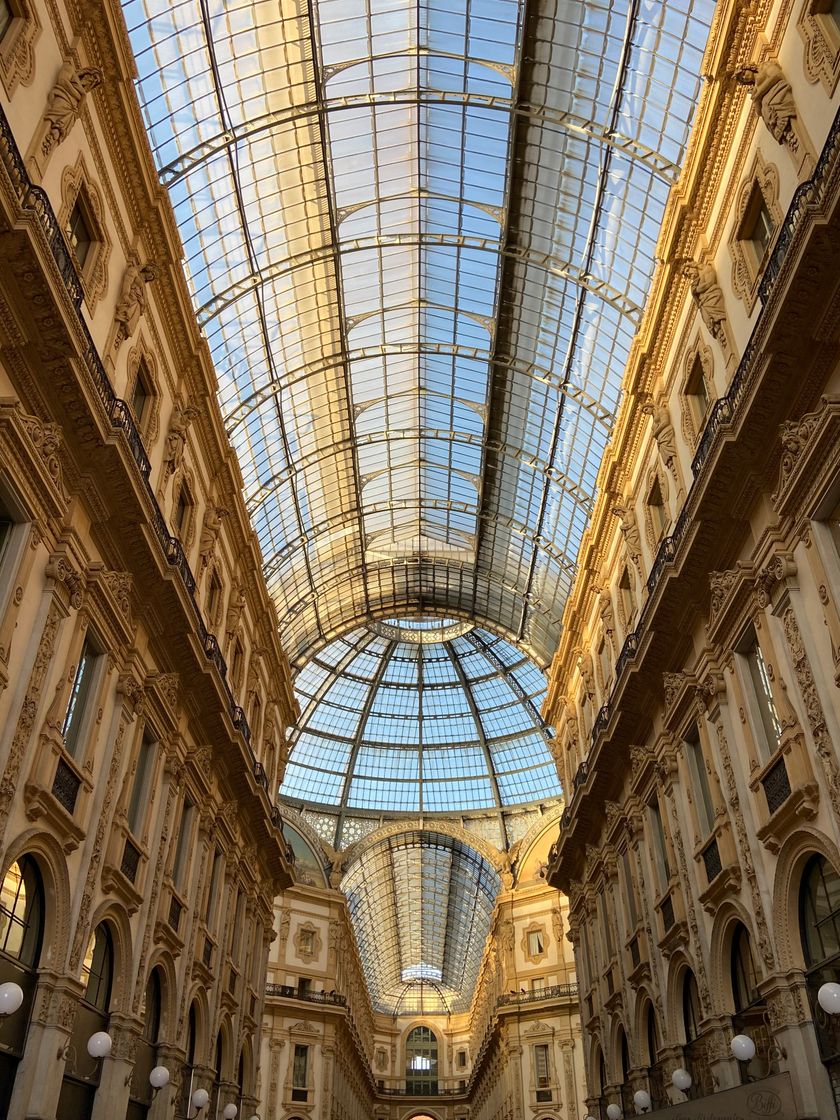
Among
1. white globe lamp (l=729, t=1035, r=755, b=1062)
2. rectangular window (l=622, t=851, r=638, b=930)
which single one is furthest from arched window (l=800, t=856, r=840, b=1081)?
rectangular window (l=622, t=851, r=638, b=930)

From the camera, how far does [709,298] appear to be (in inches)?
811

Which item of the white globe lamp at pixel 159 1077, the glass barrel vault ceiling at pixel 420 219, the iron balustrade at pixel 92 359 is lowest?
the white globe lamp at pixel 159 1077

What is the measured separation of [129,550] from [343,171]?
15.9 m

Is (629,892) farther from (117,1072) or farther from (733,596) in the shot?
(117,1072)

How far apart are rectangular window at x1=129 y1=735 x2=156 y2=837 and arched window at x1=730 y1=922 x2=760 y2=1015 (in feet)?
43.3

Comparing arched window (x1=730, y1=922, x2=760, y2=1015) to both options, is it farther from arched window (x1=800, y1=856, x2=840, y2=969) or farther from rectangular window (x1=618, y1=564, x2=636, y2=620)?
rectangular window (x1=618, y1=564, x2=636, y2=620)

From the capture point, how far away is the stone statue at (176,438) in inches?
935

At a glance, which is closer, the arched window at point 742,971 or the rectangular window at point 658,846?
the arched window at point 742,971

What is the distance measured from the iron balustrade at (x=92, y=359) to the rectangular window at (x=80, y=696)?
2956mm

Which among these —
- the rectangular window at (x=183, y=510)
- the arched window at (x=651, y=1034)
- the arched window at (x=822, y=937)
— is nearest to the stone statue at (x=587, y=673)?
the arched window at (x=651, y=1034)

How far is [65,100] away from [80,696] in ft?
35.6

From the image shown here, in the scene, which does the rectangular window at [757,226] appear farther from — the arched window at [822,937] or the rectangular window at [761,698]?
the arched window at [822,937]

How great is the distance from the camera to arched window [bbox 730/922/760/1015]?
61.8 feet

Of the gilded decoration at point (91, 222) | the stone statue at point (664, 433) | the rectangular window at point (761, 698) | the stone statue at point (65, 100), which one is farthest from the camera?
the stone statue at point (664, 433)
